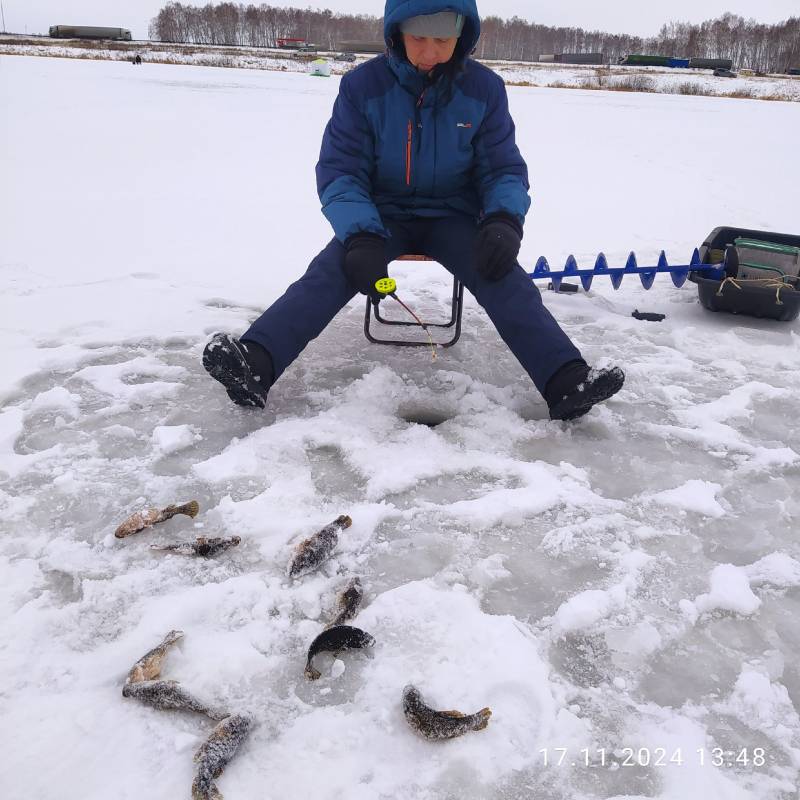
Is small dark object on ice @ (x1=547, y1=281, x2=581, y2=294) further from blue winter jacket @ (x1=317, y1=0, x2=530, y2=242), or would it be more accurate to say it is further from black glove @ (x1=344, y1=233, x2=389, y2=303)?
black glove @ (x1=344, y1=233, x2=389, y2=303)

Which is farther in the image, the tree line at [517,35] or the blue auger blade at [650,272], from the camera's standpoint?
the tree line at [517,35]

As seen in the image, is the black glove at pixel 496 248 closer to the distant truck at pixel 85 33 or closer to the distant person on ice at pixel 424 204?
the distant person on ice at pixel 424 204

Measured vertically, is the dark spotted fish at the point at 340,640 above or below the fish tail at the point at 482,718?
above

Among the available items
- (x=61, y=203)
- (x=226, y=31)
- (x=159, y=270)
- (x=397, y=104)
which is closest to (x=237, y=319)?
(x=159, y=270)

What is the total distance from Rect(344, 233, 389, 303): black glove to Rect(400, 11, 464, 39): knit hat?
67 cm

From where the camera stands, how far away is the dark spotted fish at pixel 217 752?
1.08m

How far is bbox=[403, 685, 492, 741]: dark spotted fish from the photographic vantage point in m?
1.17

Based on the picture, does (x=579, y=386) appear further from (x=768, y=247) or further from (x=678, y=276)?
(x=768, y=247)

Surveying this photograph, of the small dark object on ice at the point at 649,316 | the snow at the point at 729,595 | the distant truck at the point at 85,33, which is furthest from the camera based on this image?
the distant truck at the point at 85,33

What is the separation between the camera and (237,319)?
3.01 meters

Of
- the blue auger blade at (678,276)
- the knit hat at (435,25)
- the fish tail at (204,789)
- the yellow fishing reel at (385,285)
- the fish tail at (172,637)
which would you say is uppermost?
the knit hat at (435,25)

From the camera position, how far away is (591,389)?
6.84 ft

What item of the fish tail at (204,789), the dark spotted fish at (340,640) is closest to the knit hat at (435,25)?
the dark spotted fish at (340,640)

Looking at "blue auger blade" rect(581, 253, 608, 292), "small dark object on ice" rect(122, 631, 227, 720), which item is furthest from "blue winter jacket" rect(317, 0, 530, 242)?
"small dark object on ice" rect(122, 631, 227, 720)
